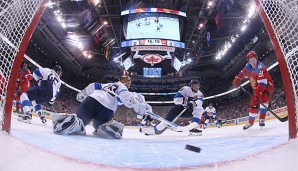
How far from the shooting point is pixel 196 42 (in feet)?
56.1

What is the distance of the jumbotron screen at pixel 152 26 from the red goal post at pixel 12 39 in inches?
244

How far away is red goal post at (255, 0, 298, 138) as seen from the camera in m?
1.76

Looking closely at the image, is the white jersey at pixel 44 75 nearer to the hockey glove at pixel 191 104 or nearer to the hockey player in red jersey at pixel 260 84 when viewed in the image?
the hockey glove at pixel 191 104

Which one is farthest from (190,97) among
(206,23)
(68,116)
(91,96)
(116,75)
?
(116,75)

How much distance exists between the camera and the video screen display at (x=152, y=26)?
819 centimetres

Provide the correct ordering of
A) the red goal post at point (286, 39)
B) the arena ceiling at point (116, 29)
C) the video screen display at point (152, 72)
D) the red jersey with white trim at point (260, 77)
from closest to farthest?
the red goal post at point (286, 39) < the red jersey with white trim at point (260, 77) < the arena ceiling at point (116, 29) < the video screen display at point (152, 72)

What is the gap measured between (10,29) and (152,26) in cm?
646

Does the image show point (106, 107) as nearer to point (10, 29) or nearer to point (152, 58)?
point (10, 29)

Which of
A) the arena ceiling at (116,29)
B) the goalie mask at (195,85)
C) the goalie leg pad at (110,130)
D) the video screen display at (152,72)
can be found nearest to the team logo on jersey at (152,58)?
the arena ceiling at (116,29)

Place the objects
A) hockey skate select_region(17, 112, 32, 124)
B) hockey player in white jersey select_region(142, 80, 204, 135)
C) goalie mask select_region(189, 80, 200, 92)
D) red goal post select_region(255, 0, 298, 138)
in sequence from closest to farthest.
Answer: red goal post select_region(255, 0, 298, 138) → hockey skate select_region(17, 112, 32, 124) → hockey player in white jersey select_region(142, 80, 204, 135) → goalie mask select_region(189, 80, 200, 92)

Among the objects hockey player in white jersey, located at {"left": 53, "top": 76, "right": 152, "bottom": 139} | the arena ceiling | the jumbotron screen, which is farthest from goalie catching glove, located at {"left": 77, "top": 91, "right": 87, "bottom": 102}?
the arena ceiling

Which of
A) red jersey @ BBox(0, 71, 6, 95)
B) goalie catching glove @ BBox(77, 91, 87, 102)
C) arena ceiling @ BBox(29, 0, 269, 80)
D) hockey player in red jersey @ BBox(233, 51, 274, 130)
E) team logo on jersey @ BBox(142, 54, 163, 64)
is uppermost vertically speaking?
arena ceiling @ BBox(29, 0, 269, 80)

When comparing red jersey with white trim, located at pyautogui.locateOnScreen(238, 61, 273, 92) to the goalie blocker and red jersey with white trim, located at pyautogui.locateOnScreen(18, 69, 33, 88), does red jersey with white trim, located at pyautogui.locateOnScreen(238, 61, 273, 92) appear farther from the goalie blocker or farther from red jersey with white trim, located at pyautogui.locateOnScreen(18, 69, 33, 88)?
red jersey with white trim, located at pyautogui.locateOnScreen(18, 69, 33, 88)

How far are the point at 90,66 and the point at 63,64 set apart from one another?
2745 mm
